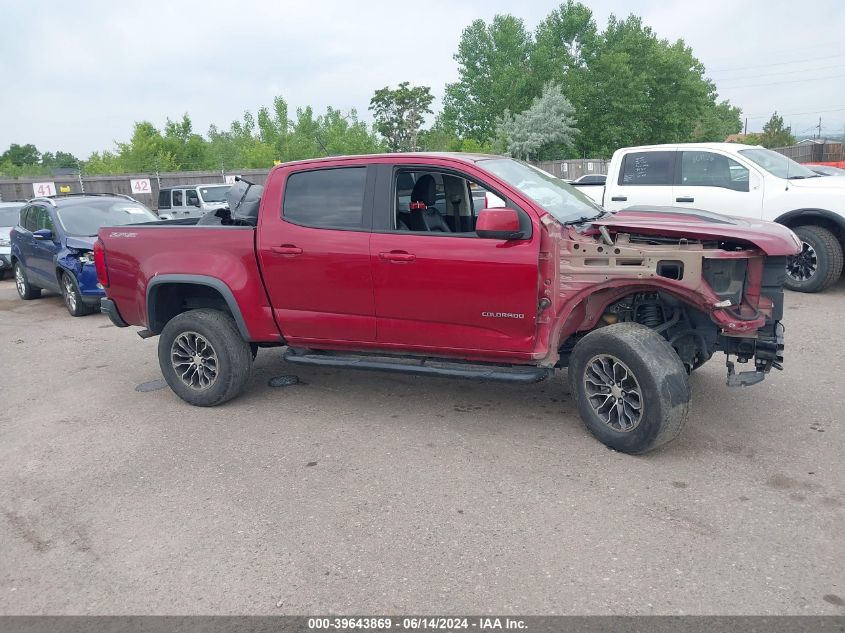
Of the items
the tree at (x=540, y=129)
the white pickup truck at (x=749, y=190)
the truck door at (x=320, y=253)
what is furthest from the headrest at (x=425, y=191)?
the tree at (x=540, y=129)

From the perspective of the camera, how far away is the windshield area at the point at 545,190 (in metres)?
4.86

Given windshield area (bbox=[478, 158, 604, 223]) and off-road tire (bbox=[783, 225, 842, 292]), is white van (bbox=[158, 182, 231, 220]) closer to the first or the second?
off-road tire (bbox=[783, 225, 842, 292])

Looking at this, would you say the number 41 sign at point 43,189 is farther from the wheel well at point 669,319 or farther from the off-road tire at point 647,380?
the off-road tire at point 647,380

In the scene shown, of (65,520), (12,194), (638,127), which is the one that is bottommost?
(65,520)

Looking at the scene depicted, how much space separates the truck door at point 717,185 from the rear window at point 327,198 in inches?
228

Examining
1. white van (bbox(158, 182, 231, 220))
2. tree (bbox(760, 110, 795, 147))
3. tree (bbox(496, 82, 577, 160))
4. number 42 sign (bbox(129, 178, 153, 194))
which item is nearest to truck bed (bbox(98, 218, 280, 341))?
white van (bbox(158, 182, 231, 220))

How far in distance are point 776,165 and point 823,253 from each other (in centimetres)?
141

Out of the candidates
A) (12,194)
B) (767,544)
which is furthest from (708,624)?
(12,194)

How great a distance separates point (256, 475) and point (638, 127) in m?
57.3

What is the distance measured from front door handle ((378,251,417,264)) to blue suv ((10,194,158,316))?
19.7 ft

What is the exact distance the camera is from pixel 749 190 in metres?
9.16

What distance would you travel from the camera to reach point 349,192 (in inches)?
204

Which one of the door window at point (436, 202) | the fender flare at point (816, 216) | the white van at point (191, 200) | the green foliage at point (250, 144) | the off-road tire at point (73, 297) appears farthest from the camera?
the green foliage at point (250, 144)

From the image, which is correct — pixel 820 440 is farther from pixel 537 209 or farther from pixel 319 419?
pixel 319 419
